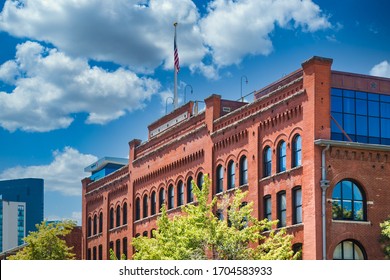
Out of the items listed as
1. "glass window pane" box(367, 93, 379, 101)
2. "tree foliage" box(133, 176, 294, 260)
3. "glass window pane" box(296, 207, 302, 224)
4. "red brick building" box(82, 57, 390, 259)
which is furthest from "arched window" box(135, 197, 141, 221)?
"glass window pane" box(296, 207, 302, 224)

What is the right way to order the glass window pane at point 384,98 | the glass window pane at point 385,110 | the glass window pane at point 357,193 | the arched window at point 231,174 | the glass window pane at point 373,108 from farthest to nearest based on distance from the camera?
the arched window at point 231,174, the glass window pane at point 384,98, the glass window pane at point 385,110, the glass window pane at point 373,108, the glass window pane at point 357,193

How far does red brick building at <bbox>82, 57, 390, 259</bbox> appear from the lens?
3969 cm

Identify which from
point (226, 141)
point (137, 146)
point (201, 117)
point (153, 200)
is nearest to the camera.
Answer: point (226, 141)

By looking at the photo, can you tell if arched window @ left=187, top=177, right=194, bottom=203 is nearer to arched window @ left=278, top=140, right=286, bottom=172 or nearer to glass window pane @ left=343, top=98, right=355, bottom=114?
arched window @ left=278, top=140, right=286, bottom=172

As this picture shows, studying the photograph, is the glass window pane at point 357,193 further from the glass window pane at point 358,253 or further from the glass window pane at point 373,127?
the glass window pane at point 373,127

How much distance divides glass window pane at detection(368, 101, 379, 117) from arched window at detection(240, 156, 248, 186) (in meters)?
7.67

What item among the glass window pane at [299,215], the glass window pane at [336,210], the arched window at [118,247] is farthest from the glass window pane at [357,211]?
the arched window at [118,247]

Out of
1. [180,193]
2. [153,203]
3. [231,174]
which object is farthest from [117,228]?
[231,174]

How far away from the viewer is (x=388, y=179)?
41.4 metres

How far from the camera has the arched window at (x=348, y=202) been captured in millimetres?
39969

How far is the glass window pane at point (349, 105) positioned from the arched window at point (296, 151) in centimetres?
433
